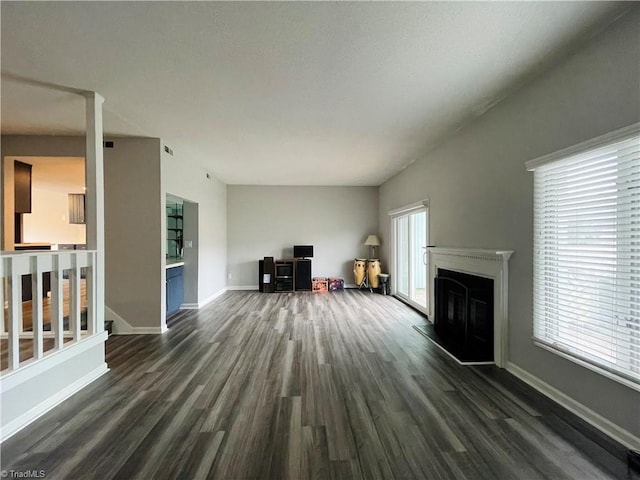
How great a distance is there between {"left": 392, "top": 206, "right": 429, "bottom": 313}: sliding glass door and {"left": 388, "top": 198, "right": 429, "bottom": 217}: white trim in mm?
40

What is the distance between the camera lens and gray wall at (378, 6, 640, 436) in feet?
6.11

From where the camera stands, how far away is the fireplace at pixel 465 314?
3.20 metres

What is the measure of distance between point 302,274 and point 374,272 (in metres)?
1.80

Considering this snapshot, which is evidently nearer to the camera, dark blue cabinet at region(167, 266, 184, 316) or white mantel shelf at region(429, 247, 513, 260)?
white mantel shelf at region(429, 247, 513, 260)

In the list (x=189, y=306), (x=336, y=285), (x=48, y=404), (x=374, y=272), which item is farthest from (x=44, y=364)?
(x=374, y=272)

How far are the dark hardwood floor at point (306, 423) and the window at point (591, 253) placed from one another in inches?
20.6

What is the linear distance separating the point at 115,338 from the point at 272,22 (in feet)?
13.6

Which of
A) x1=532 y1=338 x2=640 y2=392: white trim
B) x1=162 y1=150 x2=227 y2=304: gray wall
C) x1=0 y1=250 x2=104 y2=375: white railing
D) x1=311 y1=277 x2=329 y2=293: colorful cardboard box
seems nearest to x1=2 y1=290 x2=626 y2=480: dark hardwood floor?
x1=532 y1=338 x2=640 y2=392: white trim

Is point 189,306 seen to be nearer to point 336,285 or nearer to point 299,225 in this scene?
point 299,225

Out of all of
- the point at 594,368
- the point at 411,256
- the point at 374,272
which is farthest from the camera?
the point at 374,272

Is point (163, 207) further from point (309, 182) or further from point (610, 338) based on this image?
point (610, 338)

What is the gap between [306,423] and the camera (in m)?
2.06

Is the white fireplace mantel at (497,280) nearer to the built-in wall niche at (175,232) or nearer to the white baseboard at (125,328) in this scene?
the white baseboard at (125,328)

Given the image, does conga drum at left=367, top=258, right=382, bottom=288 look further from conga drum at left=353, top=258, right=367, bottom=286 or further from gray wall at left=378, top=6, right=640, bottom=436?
Answer: gray wall at left=378, top=6, right=640, bottom=436
